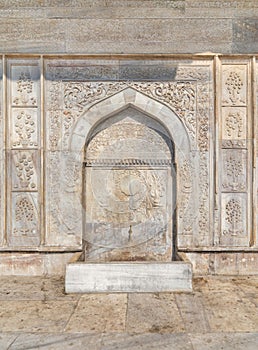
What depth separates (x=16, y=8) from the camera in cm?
439

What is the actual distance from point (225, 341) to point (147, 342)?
657 mm

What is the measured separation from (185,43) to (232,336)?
369 cm

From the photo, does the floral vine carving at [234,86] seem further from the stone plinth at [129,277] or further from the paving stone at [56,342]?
the paving stone at [56,342]

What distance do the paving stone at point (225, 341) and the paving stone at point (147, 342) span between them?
0.29 feet

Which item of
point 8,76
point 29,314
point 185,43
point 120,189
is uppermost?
point 185,43

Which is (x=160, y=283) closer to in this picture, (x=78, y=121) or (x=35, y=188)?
(x=35, y=188)

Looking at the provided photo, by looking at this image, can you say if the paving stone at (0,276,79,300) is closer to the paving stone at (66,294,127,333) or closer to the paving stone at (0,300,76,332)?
the paving stone at (0,300,76,332)

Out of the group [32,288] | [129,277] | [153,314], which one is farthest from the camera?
[32,288]

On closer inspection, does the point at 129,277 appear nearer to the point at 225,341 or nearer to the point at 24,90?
the point at 225,341

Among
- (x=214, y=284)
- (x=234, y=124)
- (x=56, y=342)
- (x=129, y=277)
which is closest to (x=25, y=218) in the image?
(x=129, y=277)

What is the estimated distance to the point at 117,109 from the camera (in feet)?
14.6

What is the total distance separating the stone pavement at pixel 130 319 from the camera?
2572 mm

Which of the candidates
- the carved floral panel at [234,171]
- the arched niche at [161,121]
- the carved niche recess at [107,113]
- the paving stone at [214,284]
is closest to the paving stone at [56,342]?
the paving stone at [214,284]

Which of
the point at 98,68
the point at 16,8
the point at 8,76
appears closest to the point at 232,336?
the point at 98,68
